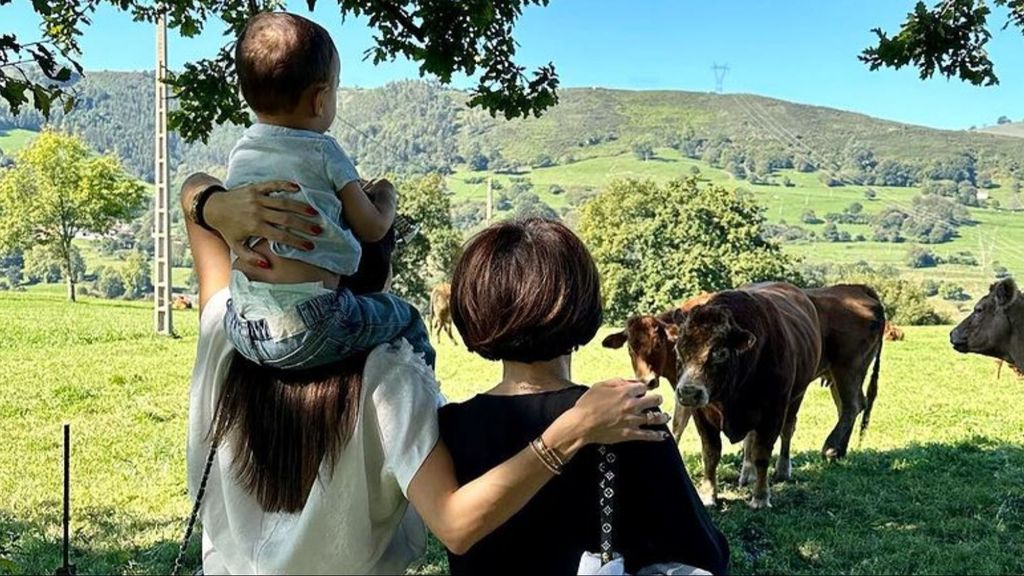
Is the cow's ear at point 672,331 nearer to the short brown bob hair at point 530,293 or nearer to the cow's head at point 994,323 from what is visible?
the cow's head at point 994,323

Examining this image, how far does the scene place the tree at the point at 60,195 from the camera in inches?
1475

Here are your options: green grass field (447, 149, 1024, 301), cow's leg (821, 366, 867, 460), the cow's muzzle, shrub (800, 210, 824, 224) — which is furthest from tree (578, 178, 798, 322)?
shrub (800, 210, 824, 224)

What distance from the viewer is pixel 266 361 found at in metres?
1.91

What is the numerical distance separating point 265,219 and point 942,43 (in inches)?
207

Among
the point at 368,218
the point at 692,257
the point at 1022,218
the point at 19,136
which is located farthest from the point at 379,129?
the point at 368,218

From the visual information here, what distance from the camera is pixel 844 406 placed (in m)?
8.87

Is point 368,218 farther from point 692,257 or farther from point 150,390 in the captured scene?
point 692,257

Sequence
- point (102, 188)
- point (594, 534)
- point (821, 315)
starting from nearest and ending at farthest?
point (594, 534)
point (821, 315)
point (102, 188)

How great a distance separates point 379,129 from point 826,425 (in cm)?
12395

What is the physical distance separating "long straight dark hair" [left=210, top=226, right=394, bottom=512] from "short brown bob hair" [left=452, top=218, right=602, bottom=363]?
273mm

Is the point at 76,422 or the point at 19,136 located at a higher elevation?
the point at 19,136

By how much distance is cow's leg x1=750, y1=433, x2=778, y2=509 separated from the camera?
6719mm

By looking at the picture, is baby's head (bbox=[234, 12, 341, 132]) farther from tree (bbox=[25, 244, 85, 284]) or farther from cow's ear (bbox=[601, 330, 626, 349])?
tree (bbox=[25, 244, 85, 284])

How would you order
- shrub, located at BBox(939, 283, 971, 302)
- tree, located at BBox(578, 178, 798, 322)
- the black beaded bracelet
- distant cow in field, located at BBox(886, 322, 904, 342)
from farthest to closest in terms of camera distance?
shrub, located at BBox(939, 283, 971, 302) < tree, located at BBox(578, 178, 798, 322) < distant cow in field, located at BBox(886, 322, 904, 342) < the black beaded bracelet
